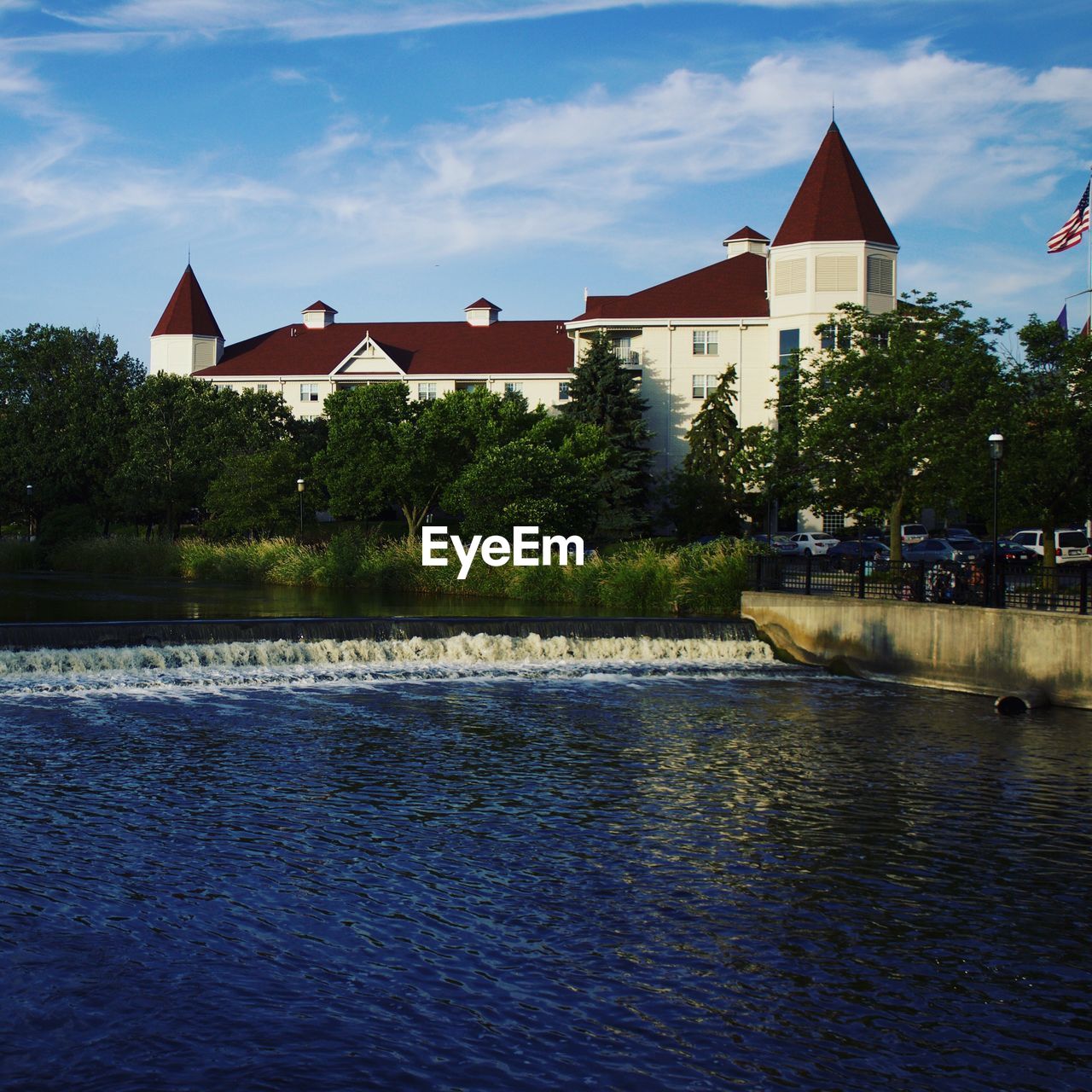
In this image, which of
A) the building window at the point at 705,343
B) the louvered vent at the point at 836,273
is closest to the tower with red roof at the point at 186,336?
the building window at the point at 705,343

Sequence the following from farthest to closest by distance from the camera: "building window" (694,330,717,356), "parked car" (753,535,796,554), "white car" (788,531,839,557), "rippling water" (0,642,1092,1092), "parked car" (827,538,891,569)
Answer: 1. "building window" (694,330,717,356)
2. "white car" (788,531,839,557)
3. "parked car" (753,535,796,554)
4. "parked car" (827,538,891,569)
5. "rippling water" (0,642,1092,1092)

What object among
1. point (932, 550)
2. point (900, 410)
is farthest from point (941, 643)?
point (932, 550)

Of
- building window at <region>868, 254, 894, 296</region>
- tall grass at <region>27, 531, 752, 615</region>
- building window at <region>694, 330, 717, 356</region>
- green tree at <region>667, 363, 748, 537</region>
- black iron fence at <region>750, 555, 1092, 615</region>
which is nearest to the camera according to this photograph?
black iron fence at <region>750, 555, 1092, 615</region>

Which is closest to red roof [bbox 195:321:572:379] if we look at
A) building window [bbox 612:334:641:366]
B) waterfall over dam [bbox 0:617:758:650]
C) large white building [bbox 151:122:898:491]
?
large white building [bbox 151:122:898:491]

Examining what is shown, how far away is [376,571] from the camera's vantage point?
48.6m

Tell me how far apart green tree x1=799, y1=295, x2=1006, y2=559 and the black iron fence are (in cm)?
492

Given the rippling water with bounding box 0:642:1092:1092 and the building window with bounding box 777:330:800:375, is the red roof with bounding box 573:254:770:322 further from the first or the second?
the rippling water with bounding box 0:642:1092:1092

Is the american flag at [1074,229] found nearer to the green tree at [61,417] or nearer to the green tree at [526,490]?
the green tree at [526,490]

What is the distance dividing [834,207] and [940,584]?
42.7 meters

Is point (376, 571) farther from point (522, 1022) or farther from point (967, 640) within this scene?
point (522, 1022)

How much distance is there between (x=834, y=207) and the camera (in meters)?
64.2

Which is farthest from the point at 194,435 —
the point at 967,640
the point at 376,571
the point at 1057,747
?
the point at 1057,747

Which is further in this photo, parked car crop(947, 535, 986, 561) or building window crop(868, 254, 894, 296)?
building window crop(868, 254, 894, 296)

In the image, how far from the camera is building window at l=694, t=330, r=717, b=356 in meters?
69.6
